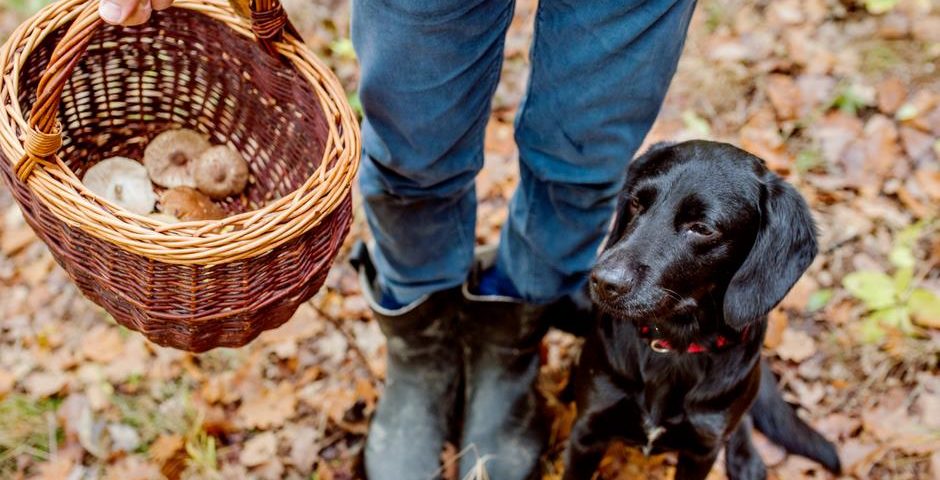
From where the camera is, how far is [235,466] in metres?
2.44

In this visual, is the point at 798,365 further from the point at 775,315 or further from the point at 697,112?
the point at 697,112

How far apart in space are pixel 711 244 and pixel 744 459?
87 centimetres

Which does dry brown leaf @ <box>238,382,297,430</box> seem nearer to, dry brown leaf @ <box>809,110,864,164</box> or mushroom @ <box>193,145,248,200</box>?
mushroom @ <box>193,145,248,200</box>

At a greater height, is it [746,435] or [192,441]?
[746,435]

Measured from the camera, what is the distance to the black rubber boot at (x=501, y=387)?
7.65ft

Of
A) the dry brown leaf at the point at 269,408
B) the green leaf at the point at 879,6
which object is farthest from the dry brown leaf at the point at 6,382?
the green leaf at the point at 879,6

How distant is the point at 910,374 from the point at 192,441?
2.23 m

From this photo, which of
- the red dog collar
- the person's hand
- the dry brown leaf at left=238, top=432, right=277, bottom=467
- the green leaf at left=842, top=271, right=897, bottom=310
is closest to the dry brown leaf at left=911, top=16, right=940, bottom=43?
the green leaf at left=842, top=271, right=897, bottom=310

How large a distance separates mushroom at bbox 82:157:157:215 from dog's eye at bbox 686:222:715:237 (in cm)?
128

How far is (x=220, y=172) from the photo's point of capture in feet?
6.85

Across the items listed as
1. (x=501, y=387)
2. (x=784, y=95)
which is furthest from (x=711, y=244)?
(x=784, y=95)

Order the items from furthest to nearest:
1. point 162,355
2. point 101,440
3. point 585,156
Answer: point 162,355, point 101,440, point 585,156

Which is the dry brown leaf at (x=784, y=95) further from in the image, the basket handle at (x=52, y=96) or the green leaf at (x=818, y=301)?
the basket handle at (x=52, y=96)

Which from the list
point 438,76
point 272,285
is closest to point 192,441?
point 272,285
